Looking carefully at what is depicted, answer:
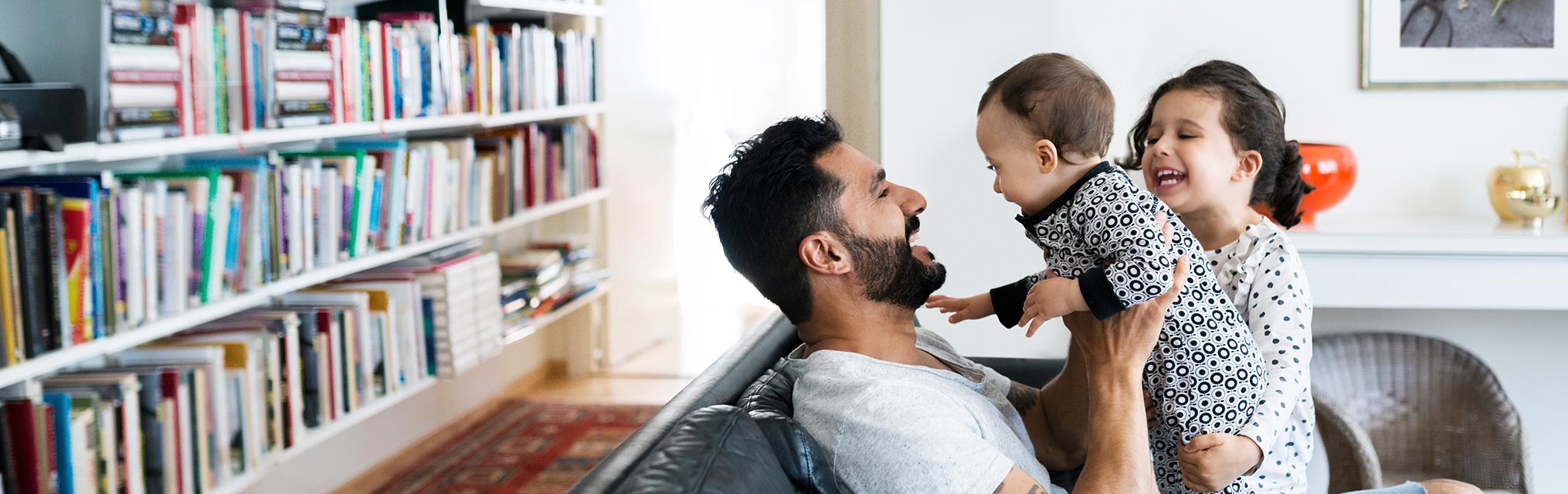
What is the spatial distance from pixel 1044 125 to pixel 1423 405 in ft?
5.72

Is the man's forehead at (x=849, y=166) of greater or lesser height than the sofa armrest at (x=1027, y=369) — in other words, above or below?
above

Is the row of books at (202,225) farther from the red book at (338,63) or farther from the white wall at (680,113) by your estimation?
the white wall at (680,113)

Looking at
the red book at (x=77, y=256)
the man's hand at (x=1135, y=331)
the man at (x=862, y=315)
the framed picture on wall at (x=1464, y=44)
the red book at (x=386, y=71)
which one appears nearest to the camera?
the man at (x=862, y=315)

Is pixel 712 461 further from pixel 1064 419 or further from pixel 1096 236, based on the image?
pixel 1064 419

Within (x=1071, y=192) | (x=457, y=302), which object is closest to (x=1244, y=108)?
(x=1071, y=192)

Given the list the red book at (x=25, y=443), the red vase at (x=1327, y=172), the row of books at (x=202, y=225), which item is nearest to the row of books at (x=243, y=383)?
the red book at (x=25, y=443)

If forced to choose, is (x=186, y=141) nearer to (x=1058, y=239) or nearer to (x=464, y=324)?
(x=464, y=324)

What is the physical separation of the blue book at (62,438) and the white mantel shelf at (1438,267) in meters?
2.39

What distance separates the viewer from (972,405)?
1398 millimetres

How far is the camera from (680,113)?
4859 millimetres

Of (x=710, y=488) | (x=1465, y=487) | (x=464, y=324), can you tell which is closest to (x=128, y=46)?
(x=464, y=324)

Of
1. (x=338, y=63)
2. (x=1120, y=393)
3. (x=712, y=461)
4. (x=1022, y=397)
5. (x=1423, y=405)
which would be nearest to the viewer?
(x=712, y=461)

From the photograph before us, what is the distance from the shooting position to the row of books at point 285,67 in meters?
2.24

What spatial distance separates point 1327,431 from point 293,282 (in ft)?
7.43
